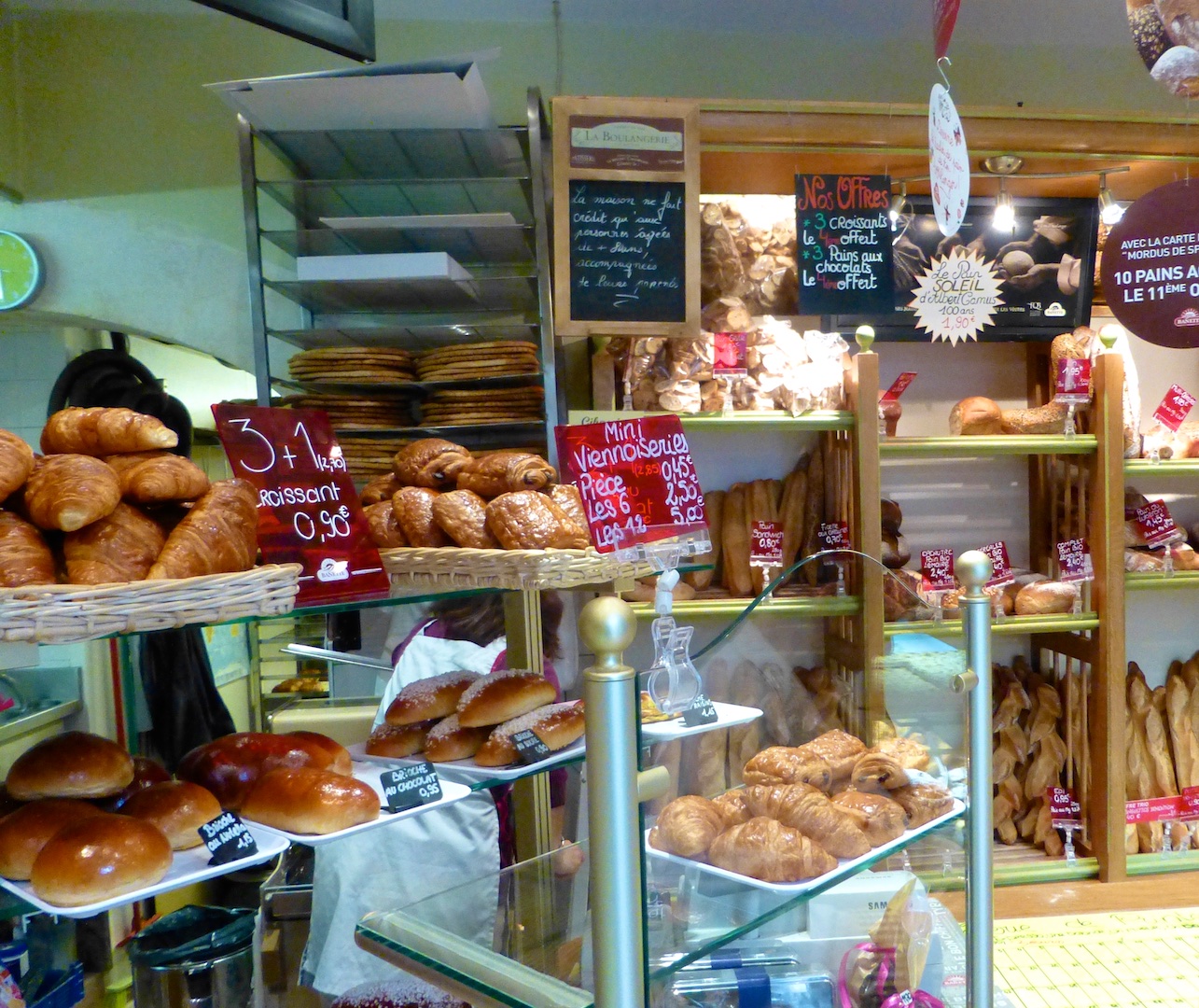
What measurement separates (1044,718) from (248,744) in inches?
103

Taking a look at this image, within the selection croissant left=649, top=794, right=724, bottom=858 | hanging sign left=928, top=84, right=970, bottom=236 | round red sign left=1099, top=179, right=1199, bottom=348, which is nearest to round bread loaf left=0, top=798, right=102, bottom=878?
croissant left=649, top=794, right=724, bottom=858

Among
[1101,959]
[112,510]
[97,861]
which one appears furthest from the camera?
[1101,959]

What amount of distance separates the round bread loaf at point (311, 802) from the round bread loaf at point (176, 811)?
0.06 meters

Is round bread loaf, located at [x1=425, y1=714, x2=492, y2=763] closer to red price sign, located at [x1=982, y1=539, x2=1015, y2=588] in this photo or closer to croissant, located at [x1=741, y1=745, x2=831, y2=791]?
croissant, located at [x1=741, y1=745, x2=831, y2=791]

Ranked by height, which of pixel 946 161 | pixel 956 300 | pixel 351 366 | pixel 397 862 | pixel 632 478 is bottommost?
pixel 397 862

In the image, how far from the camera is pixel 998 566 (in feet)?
10.0

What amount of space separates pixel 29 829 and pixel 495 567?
580 mm

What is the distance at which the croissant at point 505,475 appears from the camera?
1398mm

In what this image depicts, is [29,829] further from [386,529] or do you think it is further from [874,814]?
[874,814]

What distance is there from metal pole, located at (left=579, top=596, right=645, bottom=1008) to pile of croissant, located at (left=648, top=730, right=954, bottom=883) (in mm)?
264

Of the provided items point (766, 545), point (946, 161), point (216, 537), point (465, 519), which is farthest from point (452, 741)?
point (946, 161)

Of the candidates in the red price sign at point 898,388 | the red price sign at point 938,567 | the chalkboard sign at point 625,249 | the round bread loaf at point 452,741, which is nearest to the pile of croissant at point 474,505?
the round bread loaf at point 452,741

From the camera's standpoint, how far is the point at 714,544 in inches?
118

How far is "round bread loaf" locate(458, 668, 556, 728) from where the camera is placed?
128cm
